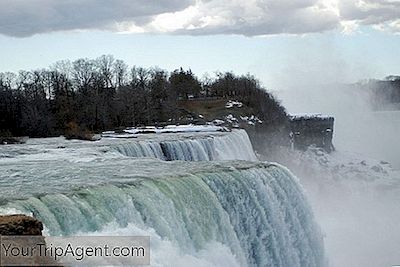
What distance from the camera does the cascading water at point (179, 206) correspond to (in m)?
8.84

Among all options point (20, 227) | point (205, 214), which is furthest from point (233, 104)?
point (20, 227)

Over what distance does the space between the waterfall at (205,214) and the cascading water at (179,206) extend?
0.7 inches

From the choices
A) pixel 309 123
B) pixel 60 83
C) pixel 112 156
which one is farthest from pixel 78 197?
pixel 60 83

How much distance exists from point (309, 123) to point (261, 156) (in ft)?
32.1

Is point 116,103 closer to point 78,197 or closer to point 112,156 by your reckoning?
point 112,156

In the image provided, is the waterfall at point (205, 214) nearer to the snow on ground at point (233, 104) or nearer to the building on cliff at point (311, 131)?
the building on cliff at point (311, 131)

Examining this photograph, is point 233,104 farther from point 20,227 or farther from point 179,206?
point 20,227

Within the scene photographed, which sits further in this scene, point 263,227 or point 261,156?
point 261,156

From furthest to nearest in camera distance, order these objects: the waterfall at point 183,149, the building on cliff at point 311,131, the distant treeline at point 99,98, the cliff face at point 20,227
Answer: the building on cliff at point 311,131 → the distant treeline at point 99,98 → the waterfall at point 183,149 → the cliff face at point 20,227

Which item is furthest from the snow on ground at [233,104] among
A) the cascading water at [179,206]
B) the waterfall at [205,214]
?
the waterfall at [205,214]

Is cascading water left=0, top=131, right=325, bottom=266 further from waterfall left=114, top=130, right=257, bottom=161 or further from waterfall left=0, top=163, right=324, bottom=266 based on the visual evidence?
waterfall left=114, top=130, right=257, bottom=161

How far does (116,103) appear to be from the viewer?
43000 millimetres

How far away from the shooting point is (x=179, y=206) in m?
10.3

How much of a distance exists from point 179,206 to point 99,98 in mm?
34543
